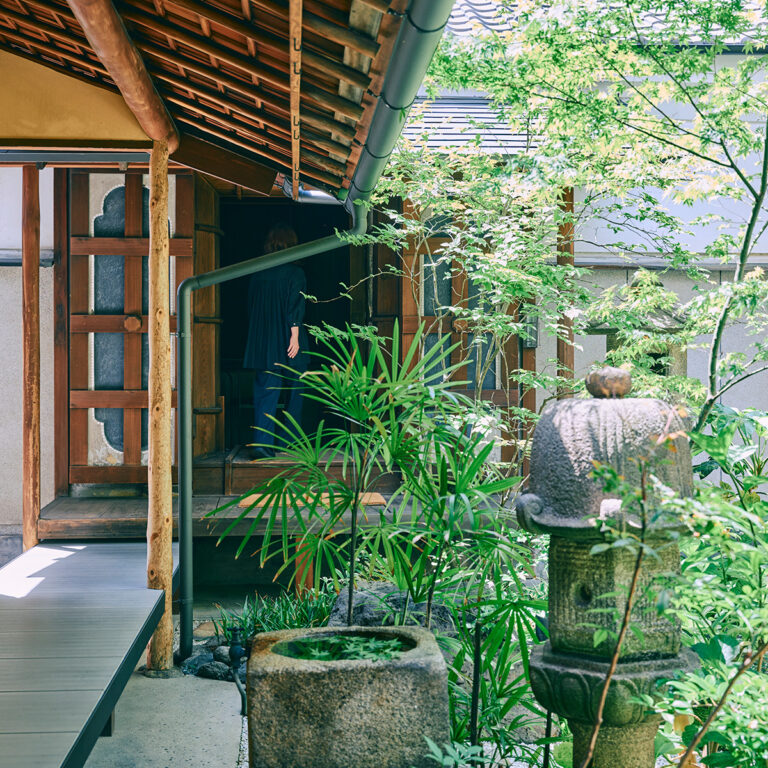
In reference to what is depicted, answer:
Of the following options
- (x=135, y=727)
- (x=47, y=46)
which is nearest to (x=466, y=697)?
(x=135, y=727)

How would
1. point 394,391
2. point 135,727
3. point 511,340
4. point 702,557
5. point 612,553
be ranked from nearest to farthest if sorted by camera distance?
point 612,553 → point 702,557 → point 394,391 → point 135,727 → point 511,340

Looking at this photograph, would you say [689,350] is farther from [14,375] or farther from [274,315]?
[14,375]

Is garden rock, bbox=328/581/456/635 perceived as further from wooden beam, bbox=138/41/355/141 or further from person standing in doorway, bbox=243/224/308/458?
person standing in doorway, bbox=243/224/308/458

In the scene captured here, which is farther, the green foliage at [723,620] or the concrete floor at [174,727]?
the concrete floor at [174,727]

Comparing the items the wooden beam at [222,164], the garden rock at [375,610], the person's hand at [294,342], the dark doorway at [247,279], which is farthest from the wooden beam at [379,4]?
the dark doorway at [247,279]

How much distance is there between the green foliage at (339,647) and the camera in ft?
8.98

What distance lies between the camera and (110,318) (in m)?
6.45

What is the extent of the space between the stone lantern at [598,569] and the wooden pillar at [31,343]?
14.0 ft

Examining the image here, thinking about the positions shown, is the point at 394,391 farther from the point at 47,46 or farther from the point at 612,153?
the point at 47,46

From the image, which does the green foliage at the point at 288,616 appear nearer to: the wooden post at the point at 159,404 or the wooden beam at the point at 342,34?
the wooden post at the point at 159,404

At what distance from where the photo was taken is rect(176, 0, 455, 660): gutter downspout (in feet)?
8.61

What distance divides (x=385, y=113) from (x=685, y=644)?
244 cm

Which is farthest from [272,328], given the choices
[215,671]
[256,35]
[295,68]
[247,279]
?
[295,68]

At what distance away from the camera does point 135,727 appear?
4.12 meters
